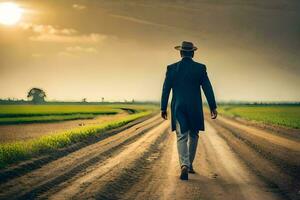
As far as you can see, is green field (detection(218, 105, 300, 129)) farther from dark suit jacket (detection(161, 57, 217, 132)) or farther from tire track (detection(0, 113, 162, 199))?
dark suit jacket (detection(161, 57, 217, 132))

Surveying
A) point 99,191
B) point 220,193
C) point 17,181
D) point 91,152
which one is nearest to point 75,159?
point 91,152

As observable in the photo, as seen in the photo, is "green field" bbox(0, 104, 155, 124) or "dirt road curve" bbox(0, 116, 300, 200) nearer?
"dirt road curve" bbox(0, 116, 300, 200)

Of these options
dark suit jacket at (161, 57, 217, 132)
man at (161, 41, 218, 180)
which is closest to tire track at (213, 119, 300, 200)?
man at (161, 41, 218, 180)

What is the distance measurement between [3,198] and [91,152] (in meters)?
6.57

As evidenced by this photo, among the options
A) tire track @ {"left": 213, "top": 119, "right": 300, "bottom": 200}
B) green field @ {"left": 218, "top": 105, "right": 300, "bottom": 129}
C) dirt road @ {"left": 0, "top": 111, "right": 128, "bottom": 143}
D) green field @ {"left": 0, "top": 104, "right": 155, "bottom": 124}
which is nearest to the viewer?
tire track @ {"left": 213, "top": 119, "right": 300, "bottom": 200}

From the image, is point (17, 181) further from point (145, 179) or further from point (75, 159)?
point (75, 159)

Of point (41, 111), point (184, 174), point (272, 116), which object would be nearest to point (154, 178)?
point (184, 174)

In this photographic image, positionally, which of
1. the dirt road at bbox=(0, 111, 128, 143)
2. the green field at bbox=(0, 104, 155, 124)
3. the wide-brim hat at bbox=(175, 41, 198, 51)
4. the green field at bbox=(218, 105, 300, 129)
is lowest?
the dirt road at bbox=(0, 111, 128, 143)

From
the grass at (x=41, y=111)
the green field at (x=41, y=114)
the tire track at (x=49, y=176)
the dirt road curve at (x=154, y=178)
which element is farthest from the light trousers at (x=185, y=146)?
the grass at (x=41, y=111)

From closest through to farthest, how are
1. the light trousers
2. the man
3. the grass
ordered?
the light trousers < the man < the grass

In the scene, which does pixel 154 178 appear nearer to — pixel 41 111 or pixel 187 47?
pixel 187 47

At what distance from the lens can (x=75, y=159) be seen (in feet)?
36.8

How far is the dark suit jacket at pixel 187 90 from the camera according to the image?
881cm

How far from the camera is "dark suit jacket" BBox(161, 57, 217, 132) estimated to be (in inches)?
347
